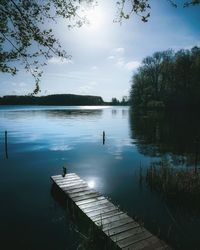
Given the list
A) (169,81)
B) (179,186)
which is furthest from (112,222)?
(169,81)

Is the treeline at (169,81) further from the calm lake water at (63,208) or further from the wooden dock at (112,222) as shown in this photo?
the wooden dock at (112,222)

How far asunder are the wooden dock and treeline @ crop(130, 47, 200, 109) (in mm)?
68959

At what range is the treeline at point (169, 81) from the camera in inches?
2940

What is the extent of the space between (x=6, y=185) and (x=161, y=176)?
34.5 feet

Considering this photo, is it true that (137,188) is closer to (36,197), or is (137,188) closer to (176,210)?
(176,210)

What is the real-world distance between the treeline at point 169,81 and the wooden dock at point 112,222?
69.0m

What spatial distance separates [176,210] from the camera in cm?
1202

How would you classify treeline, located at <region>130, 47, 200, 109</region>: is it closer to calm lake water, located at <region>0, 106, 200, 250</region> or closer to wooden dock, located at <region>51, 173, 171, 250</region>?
calm lake water, located at <region>0, 106, 200, 250</region>

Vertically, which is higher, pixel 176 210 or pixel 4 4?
pixel 4 4

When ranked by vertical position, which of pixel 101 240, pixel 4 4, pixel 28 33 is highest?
pixel 4 4

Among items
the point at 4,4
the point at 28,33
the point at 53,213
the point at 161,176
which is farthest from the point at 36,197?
the point at 4,4

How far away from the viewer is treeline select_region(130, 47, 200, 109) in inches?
2940

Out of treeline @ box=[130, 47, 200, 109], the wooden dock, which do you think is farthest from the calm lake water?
treeline @ box=[130, 47, 200, 109]

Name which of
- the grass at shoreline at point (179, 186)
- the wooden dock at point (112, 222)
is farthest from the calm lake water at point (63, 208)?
the wooden dock at point (112, 222)
